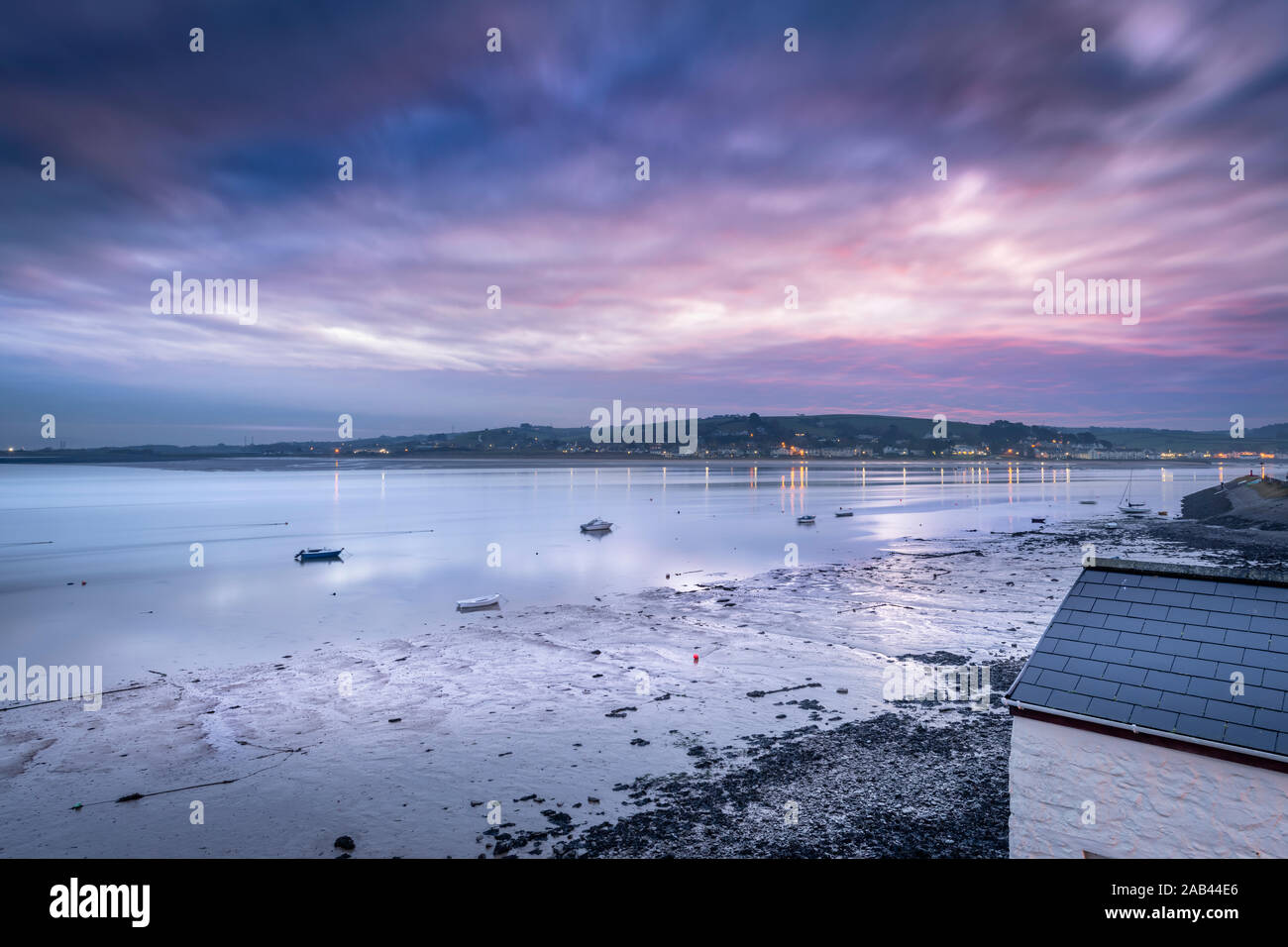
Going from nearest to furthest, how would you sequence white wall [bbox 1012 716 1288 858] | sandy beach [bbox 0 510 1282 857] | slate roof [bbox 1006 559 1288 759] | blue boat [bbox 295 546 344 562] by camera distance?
white wall [bbox 1012 716 1288 858] → slate roof [bbox 1006 559 1288 759] → sandy beach [bbox 0 510 1282 857] → blue boat [bbox 295 546 344 562]

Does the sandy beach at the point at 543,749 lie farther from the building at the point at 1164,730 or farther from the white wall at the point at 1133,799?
the building at the point at 1164,730

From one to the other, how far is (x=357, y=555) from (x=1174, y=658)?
43050 mm

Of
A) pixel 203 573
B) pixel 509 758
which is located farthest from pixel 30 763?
pixel 203 573

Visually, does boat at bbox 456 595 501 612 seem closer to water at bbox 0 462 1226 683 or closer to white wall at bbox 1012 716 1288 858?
water at bbox 0 462 1226 683

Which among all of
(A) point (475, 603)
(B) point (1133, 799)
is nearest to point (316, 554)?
(A) point (475, 603)

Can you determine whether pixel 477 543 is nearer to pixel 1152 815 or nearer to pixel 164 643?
pixel 164 643

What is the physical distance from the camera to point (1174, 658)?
7.63m

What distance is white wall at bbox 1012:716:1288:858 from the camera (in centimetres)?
664

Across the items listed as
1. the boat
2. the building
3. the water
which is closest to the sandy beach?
the building

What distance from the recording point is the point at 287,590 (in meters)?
31.6

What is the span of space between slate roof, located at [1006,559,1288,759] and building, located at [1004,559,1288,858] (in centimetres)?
1
